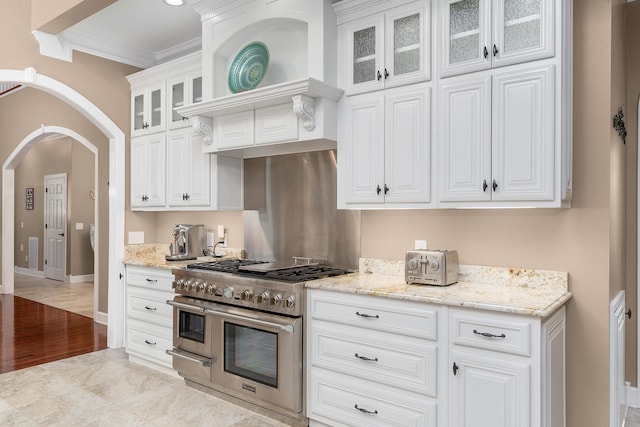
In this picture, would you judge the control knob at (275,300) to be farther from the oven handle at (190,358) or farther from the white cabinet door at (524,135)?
the white cabinet door at (524,135)

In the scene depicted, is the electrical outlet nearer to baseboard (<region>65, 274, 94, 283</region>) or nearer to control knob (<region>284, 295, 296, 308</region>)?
control knob (<region>284, 295, 296, 308</region>)

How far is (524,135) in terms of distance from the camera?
7.95ft

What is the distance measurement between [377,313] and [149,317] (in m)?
2.39

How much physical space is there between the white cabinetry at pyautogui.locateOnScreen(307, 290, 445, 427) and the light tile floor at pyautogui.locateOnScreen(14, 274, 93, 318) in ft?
14.7

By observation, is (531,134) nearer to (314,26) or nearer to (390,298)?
(390,298)

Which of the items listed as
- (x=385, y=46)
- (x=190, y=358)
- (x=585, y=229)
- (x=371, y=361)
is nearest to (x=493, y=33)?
(x=385, y=46)

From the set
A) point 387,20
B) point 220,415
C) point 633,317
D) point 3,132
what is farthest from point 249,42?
point 3,132

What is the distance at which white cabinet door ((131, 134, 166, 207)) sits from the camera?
14.7ft

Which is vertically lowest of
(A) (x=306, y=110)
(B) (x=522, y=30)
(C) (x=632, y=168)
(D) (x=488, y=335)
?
(D) (x=488, y=335)

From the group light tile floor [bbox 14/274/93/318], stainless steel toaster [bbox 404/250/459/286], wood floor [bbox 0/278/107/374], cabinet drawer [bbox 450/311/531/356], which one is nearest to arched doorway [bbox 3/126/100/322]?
wood floor [bbox 0/278/107/374]

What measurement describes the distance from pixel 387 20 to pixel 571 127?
50.0 inches

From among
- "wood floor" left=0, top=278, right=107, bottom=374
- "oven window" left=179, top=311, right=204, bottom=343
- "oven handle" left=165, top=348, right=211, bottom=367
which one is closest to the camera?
"oven handle" left=165, top=348, right=211, bottom=367

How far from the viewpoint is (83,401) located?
342 cm

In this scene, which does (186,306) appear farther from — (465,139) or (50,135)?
(50,135)
